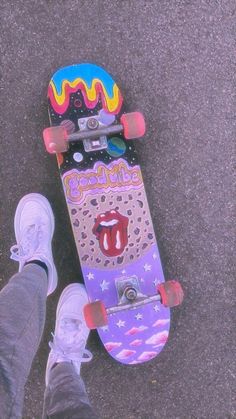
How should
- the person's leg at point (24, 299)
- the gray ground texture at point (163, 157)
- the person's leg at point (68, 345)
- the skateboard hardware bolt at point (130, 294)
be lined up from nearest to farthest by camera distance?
1. the person's leg at point (24, 299)
2. the person's leg at point (68, 345)
3. the skateboard hardware bolt at point (130, 294)
4. the gray ground texture at point (163, 157)

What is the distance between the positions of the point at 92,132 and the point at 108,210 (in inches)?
10.7

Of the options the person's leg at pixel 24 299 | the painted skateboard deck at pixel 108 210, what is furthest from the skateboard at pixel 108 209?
the person's leg at pixel 24 299

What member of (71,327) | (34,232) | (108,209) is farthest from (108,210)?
(71,327)

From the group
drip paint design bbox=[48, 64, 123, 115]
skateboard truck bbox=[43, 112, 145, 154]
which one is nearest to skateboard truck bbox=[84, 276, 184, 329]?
skateboard truck bbox=[43, 112, 145, 154]

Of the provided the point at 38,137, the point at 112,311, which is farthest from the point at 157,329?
the point at 38,137

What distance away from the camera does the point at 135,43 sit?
5.26 feet

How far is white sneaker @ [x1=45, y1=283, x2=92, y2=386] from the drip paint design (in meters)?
0.63

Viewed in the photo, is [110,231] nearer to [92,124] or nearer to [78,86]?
[92,124]

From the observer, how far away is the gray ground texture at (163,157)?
1582mm

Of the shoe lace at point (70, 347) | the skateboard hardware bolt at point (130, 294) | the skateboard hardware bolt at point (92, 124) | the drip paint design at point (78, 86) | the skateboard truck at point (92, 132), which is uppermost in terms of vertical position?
the drip paint design at point (78, 86)

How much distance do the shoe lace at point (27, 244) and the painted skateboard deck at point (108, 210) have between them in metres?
0.13

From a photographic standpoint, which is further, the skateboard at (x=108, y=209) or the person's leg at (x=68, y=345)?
the skateboard at (x=108, y=209)

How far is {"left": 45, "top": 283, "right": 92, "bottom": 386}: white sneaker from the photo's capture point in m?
1.53

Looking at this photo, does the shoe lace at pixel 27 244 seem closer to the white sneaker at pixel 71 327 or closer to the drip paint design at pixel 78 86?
the white sneaker at pixel 71 327
